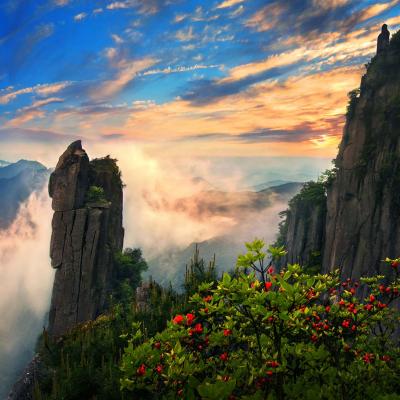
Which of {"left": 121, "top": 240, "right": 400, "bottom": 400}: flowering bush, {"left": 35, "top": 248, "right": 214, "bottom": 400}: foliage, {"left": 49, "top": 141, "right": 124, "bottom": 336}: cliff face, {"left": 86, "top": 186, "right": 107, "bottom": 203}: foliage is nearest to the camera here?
{"left": 121, "top": 240, "right": 400, "bottom": 400}: flowering bush

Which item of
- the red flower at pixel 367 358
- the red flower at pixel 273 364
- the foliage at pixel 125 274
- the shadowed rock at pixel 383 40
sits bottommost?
the foliage at pixel 125 274

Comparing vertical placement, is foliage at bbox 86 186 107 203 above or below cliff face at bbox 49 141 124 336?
above

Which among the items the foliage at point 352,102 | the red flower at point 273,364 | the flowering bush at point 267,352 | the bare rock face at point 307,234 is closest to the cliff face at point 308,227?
the bare rock face at point 307,234

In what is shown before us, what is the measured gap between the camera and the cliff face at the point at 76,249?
44250 millimetres

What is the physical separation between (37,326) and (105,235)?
73.7 metres

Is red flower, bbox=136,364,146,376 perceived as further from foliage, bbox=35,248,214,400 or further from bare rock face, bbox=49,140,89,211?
bare rock face, bbox=49,140,89,211

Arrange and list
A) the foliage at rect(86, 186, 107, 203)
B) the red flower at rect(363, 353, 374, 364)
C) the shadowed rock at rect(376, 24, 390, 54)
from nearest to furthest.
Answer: the red flower at rect(363, 353, 374, 364) < the shadowed rock at rect(376, 24, 390, 54) < the foliage at rect(86, 186, 107, 203)

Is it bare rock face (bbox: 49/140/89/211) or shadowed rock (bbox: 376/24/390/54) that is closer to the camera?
shadowed rock (bbox: 376/24/390/54)

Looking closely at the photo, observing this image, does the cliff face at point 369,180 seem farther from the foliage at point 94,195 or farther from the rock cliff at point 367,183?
the foliage at point 94,195

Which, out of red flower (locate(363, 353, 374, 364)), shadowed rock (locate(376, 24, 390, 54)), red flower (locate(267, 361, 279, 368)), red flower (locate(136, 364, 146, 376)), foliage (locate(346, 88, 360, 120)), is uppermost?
shadowed rock (locate(376, 24, 390, 54))

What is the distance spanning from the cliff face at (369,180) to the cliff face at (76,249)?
28421mm

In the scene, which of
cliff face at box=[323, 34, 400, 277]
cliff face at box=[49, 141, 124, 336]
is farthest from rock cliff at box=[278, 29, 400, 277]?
cliff face at box=[49, 141, 124, 336]

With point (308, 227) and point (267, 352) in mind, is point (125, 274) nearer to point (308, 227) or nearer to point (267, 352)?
point (308, 227)

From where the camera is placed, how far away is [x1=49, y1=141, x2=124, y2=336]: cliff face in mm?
44250
